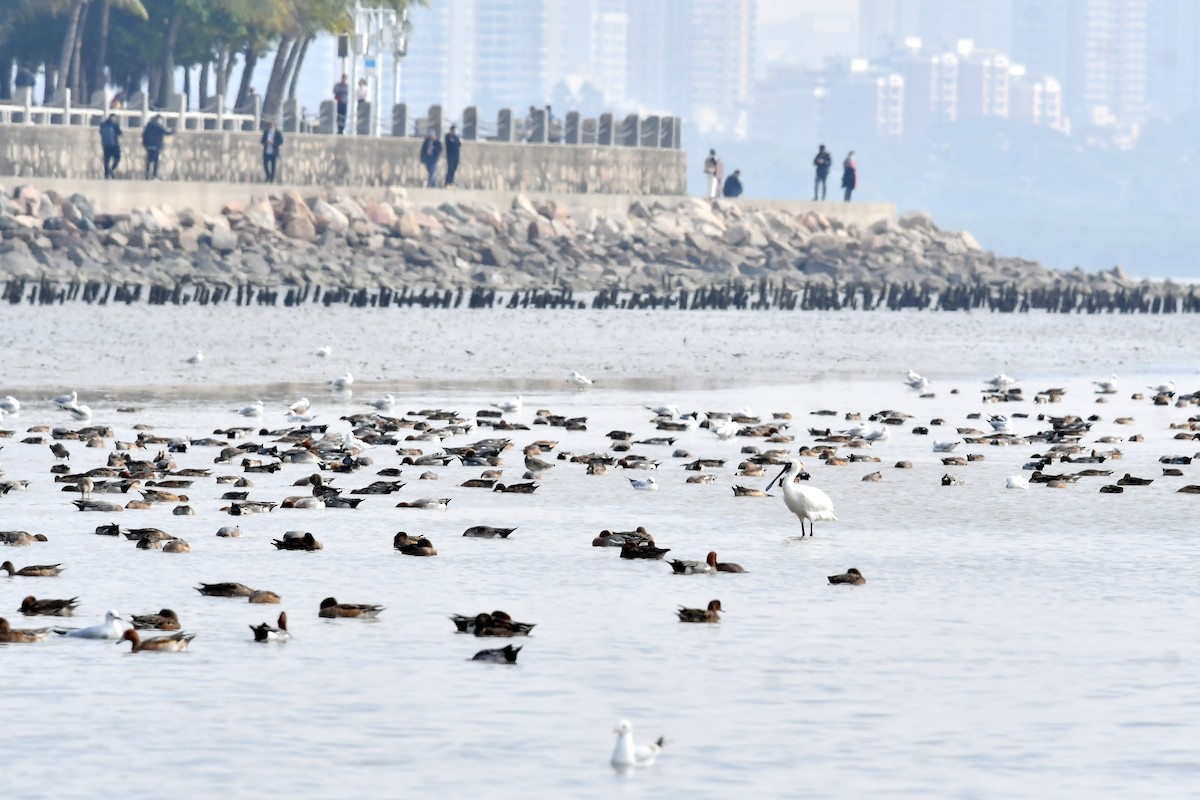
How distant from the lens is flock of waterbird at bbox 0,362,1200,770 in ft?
49.3

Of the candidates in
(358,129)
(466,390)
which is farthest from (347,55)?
(466,390)

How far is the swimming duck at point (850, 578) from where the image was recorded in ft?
54.6

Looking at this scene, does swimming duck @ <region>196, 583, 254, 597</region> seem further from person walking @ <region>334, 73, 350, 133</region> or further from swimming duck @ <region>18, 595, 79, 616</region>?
person walking @ <region>334, 73, 350, 133</region>

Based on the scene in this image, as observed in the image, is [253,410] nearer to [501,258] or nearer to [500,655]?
[500,655]

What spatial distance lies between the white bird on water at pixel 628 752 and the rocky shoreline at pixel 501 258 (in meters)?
44.9

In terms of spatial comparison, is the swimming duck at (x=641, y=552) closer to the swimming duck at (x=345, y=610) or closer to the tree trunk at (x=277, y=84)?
the swimming duck at (x=345, y=610)

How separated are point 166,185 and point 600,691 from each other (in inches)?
2181

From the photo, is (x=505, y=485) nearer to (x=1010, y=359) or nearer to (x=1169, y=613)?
(x=1169, y=613)

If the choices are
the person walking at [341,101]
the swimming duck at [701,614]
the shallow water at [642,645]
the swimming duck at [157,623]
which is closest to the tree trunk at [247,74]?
the person walking at [341,101]

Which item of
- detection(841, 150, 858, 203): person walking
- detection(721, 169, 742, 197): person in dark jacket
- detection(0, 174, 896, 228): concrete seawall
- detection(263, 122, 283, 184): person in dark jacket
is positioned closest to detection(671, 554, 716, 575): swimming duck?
detection(0, 174, 896, 228): concrete seawall

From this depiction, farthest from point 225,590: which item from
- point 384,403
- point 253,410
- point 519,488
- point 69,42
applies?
point 69,42

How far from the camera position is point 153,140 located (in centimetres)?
6512

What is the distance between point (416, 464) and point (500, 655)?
33.6ft

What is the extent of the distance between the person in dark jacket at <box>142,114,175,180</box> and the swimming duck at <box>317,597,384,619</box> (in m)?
51.1
